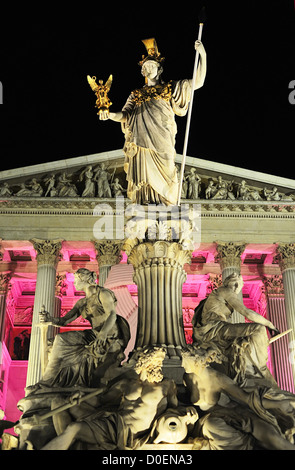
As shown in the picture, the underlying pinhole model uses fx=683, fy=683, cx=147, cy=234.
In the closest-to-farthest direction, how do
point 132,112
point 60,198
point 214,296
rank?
1. point 214,296
2. point 132,112
3. point 60,198

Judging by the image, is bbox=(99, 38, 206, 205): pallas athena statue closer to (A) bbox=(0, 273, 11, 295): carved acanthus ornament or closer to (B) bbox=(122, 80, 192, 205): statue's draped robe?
(B) bbox=(122, 80, 192, 205): statue's draped robe

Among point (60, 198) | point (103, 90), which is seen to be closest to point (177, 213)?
point (103, 90)

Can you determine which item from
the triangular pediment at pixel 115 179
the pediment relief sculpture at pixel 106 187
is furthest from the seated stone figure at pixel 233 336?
the triangular pediment at pixel 115 179

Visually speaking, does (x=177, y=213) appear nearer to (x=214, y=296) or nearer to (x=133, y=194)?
(x=133, y=194)

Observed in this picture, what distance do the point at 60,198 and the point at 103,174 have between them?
9.30 feet

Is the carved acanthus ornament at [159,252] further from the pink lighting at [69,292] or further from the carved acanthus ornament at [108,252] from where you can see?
the carved acanthus ornament at [108,252]

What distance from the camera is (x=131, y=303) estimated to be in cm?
2828

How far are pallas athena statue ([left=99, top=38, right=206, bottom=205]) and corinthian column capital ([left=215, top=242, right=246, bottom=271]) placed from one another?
23723mm

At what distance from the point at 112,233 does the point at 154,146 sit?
25.1 m

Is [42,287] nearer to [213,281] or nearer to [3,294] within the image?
[3,294]

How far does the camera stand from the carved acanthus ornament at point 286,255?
33.7 metres

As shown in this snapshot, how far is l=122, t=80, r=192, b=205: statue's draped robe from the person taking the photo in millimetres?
9820

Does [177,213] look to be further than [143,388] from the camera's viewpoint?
Yes

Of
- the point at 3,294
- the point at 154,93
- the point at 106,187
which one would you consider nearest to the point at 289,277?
the point at 106,187
